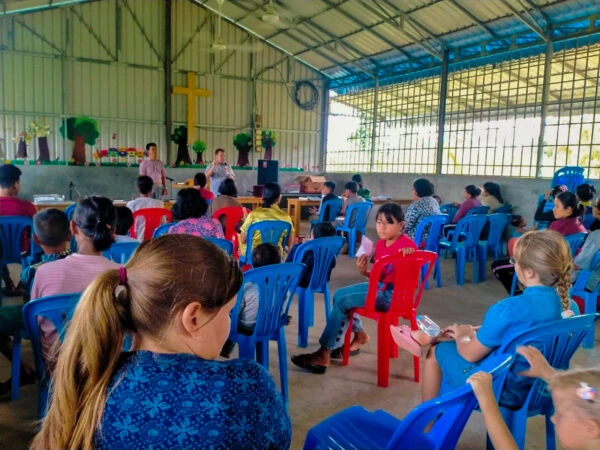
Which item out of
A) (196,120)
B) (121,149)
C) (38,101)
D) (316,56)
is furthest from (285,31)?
(38,101)

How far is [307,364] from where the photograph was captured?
2729 mm

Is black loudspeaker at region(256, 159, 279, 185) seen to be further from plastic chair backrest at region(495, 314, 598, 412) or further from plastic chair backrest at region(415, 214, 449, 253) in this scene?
plastic chair backrest at region(495, 314, 598, 412)

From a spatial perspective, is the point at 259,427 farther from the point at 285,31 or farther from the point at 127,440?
the point at 285,31

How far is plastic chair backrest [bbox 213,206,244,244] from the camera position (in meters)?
4.59

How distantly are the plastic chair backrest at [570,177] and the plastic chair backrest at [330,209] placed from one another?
298 centimetres

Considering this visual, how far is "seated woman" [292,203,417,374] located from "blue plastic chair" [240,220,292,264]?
1.11 m

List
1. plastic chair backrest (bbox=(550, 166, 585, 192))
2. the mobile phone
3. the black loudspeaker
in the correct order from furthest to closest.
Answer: the black loudspeaker → plastic chair backrest (bbox=(550, 166, 585, 192)) → the mobile phone

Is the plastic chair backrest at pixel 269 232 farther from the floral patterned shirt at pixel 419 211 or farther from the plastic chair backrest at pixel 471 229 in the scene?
the plastic chair backrest at pixel 471 229

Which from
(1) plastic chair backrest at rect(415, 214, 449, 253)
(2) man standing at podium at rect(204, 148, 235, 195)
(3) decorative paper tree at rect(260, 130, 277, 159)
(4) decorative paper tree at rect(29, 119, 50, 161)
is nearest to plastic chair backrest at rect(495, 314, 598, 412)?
(1) plastic chair backrest at rect(415, 214, 449, 253)

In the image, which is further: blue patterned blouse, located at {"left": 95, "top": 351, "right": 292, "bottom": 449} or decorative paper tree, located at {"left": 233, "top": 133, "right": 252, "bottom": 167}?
decorative paper tree, located at {"left": 233, "top": 133, "right": 252, "bottom": 167}

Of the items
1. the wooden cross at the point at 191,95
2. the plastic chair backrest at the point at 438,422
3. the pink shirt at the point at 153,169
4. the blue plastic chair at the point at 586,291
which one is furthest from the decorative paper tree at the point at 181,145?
the plastic chair backrest at the point at 438,422

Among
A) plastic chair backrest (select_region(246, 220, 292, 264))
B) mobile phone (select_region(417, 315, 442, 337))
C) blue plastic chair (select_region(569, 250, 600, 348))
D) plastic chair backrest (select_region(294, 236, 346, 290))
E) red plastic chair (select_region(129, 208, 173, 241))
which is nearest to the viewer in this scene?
mobile phone (select_region(417, 315, 442, 337))

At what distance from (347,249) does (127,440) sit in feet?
19.8

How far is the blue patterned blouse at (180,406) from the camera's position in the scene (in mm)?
787
